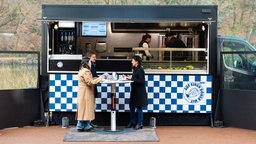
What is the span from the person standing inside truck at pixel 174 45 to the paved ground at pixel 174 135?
145 centimetres

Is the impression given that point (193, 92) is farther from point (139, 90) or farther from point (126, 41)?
point (126, 41)

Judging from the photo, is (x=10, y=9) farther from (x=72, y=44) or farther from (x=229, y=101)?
(x=229, y=101)

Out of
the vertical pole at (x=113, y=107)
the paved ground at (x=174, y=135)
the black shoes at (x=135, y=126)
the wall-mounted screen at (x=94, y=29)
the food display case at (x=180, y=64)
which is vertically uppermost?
the wall-mounted screen at (x=94, y=29)

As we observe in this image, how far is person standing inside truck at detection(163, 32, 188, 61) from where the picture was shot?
29.4ft

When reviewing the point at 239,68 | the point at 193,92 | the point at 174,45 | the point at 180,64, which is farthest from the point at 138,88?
the point at 239,68

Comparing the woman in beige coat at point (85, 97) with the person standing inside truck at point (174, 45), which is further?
the person standing inside truck at point (174, 45)

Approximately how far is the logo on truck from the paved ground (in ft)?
1.79

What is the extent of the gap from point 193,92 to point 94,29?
257 cm

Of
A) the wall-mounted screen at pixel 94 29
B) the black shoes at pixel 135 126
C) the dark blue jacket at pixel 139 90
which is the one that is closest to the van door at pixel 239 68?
the dark blue jacket at pixel 139 90

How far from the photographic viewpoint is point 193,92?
27.9ft

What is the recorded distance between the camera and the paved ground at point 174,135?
722 cm

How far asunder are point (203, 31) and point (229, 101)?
1.54 metres

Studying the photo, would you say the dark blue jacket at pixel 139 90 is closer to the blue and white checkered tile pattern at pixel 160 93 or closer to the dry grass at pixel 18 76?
the blue and white checkered tile pattern at pixel 160 93

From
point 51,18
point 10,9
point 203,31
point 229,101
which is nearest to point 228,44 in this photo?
point 203,31
